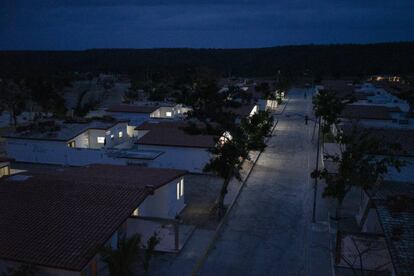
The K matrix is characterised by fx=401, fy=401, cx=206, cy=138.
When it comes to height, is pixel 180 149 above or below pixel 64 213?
below

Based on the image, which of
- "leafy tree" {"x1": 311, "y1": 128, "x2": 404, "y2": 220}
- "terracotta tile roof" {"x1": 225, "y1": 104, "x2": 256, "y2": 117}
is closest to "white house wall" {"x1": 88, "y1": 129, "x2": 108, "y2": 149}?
"terracotta tile roof" {"x1": 225, "y1": 104, "x2": 256, "y2": 117}

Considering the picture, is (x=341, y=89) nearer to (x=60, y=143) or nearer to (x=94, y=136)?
(x=94, y=136)

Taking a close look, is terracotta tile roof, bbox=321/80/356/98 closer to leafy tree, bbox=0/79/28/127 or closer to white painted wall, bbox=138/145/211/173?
white painted wall, bbox=138/145/211/173

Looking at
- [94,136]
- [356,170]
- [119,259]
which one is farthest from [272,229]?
[94,136]

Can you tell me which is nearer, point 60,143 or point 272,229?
point 272,229

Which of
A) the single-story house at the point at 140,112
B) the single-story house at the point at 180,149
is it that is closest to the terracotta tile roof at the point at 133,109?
the single-story house at the point at 140,112

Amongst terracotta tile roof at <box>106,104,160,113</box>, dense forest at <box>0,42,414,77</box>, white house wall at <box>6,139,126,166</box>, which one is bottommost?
white house wall at <box>6,139,126,166</box>
